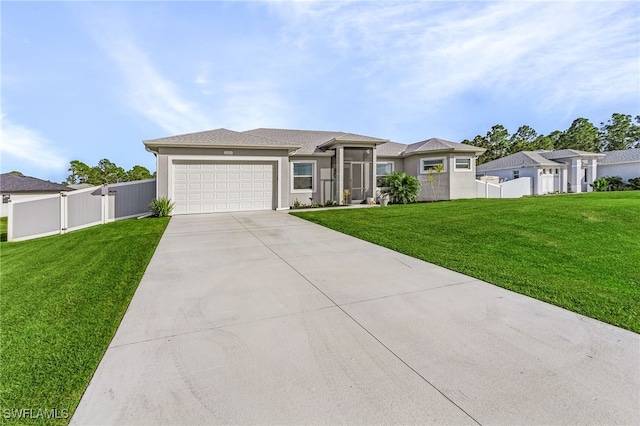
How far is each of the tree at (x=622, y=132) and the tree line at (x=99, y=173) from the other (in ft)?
242

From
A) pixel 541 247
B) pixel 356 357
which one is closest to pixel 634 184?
pixel 541 247

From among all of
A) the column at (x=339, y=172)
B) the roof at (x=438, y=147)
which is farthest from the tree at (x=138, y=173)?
the roof at (x=438, y=147)

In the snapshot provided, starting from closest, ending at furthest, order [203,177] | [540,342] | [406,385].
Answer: [406,385] → [540,342] → [203,177]

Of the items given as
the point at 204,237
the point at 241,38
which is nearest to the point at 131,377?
the point at 204,237

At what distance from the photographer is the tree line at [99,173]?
4569 centimetres

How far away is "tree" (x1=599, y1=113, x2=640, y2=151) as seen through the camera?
4634cm

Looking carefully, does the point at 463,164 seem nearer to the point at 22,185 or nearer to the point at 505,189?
the point at 505,189

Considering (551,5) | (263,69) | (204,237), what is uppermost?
(263,69)

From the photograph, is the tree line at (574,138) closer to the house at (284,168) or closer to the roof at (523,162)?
the roof at (523,162)

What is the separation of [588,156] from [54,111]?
39.2m

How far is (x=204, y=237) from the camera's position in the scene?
786cm

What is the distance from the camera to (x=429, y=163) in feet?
57.3

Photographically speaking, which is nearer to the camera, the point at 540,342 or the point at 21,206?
the point at 540,342

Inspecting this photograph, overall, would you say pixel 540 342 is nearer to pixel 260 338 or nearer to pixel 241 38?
pixel 260 338
